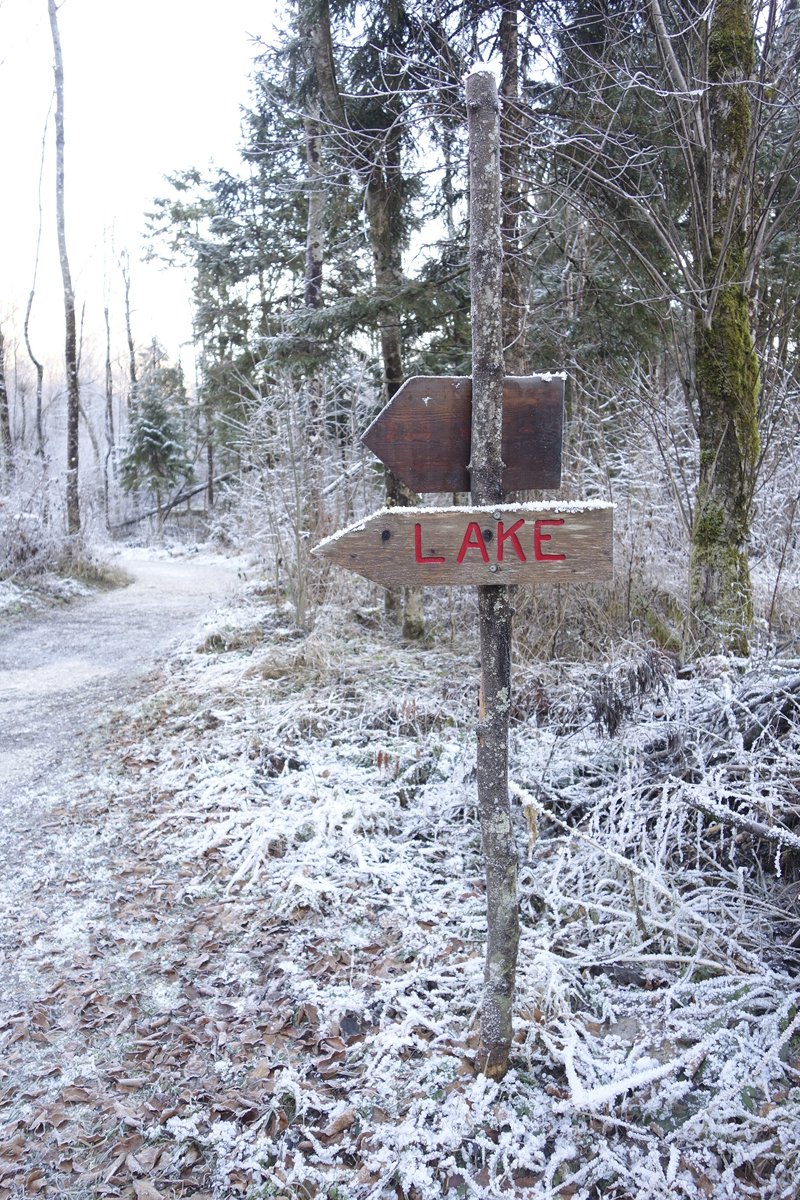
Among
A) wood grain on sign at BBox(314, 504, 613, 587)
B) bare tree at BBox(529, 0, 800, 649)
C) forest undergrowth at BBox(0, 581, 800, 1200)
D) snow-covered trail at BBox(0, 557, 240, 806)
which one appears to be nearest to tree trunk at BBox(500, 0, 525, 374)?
bare tree at BBox(529, 0, 800, 649)

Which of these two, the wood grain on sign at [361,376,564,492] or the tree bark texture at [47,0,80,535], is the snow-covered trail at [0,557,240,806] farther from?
the wood grain on sign at [361,376,564,492]

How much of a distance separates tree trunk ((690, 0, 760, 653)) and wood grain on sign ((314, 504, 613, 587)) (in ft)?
9.69

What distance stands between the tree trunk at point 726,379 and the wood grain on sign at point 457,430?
2.95m

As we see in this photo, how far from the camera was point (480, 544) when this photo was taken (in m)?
2.02

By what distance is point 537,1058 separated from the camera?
7.76 ft

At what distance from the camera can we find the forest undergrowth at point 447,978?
2.09 m

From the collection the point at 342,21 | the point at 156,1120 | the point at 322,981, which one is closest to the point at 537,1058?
the point at 322,981

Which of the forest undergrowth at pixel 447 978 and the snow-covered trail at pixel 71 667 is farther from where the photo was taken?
the snow-covered trail at pixel 71 667

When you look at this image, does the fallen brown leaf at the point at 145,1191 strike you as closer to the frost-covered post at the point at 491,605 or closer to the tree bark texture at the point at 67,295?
the frost-covered post at the point at 491,605

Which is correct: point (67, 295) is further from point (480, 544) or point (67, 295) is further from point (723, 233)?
point (480, 544)

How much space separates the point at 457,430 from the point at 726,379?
337 cm

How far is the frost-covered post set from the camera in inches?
81.8

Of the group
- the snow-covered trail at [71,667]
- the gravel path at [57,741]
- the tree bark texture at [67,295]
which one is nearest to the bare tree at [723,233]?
the gravel path at [57,741]

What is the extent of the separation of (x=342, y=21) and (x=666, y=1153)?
9514 mm
